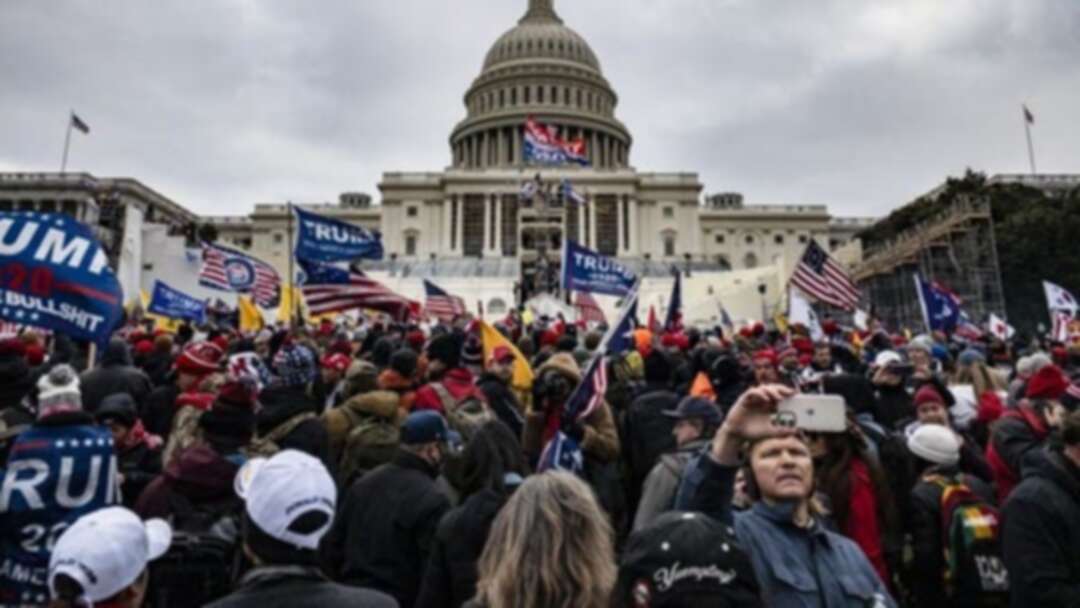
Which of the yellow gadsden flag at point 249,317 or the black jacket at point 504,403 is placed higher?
the yellow gadsden flag at point 249,317

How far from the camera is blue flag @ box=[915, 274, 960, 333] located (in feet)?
48.5

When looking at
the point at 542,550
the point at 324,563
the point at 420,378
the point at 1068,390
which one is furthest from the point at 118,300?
the point at 1068,390

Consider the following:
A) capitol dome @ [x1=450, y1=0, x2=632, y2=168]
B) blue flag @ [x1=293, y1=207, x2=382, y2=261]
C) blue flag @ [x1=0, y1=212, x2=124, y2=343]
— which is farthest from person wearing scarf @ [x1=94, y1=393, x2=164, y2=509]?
capitol dome @ [x1=450, y1=0, x2=632, y2=168]

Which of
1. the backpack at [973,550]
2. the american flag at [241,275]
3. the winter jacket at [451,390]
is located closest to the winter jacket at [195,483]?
the winter jacket at [451,390]

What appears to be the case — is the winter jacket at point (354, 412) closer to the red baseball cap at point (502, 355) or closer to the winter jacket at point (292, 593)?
the red baseball cap at point (502, 355)

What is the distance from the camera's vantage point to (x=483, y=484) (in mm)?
3492

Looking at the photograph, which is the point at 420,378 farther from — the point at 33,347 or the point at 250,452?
the point at 33,347

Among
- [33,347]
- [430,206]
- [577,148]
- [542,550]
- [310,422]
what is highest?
[430,206]

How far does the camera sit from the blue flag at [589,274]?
1545cm

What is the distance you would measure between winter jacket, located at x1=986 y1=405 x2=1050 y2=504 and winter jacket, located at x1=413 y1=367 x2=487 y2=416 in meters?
3.06

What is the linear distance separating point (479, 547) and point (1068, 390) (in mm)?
3676

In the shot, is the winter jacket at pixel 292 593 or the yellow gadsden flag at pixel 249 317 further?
the yellow gadsden flag at pixel 249 317

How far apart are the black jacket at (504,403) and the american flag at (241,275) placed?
12.1 metres

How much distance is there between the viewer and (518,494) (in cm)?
220
